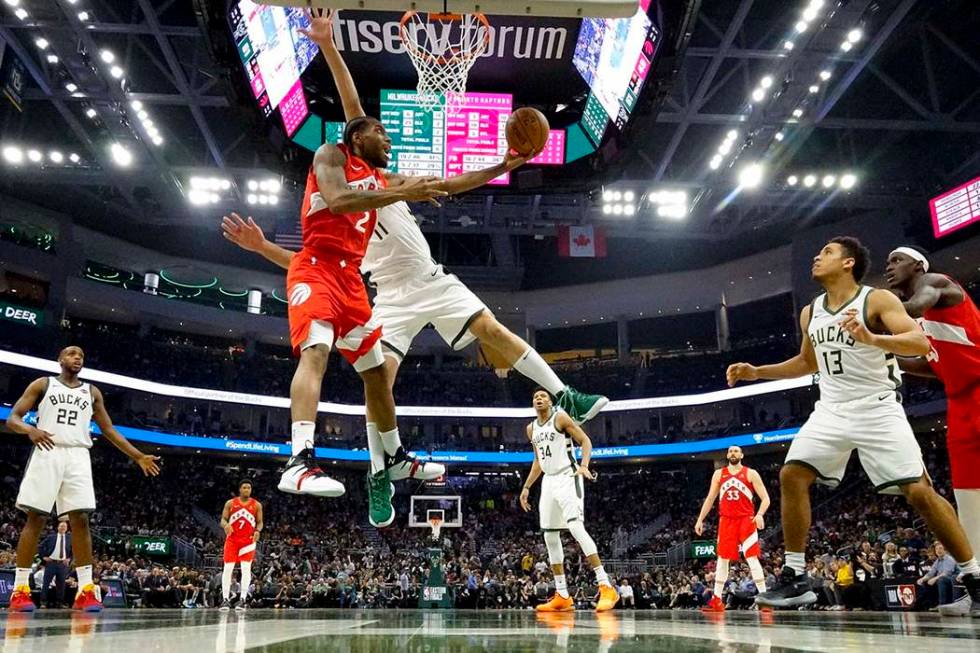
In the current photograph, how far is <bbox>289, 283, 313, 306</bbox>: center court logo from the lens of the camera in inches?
143

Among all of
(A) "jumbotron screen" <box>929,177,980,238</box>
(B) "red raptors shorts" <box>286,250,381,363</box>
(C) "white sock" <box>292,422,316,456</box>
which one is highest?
(A) "jumbotron screen" <box>929,177,980,238</box>

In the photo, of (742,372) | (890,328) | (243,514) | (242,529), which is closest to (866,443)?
(890,328)

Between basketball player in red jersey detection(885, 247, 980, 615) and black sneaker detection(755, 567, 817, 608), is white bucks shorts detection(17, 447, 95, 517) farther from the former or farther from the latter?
basketball player in red jersey detection(885, 247, 980, 615)

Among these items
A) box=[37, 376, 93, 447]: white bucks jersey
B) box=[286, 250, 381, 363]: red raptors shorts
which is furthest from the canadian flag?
box=[286, 250, 381, 363]: red raptors shorts

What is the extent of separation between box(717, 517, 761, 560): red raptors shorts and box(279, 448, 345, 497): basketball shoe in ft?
24.1

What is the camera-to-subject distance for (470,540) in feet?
89.4

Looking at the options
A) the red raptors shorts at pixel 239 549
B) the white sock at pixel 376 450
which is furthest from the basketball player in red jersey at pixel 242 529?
the white sock at pixel 376 450

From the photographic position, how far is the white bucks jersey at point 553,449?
26.2 feet

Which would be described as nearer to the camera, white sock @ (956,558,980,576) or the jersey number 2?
white sock @ (956,558,980,576)

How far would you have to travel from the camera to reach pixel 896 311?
161 inches

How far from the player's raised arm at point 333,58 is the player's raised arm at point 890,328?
9.41ft

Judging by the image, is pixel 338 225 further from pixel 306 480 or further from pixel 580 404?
pixel 580 404

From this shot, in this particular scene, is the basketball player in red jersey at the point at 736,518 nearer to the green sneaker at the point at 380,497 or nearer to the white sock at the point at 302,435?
the green sneaker at the point at 380,497

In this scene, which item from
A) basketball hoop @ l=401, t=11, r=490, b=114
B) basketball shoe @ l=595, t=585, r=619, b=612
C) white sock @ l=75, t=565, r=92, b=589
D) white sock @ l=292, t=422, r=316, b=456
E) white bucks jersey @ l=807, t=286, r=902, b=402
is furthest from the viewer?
basketball hoop @ l=401, t=11, r=490, b=114
